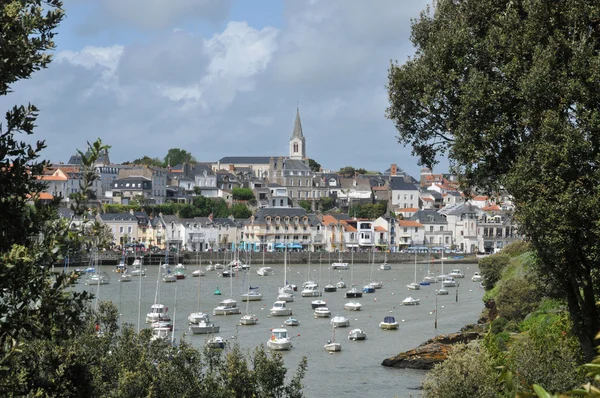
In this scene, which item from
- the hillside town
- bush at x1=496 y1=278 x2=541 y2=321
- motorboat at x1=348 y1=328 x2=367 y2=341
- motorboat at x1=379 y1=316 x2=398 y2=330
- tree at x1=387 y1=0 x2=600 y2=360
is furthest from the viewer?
the hillside town

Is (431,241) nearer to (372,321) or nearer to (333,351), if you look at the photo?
(372,321)

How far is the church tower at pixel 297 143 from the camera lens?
173m

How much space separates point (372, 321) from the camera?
50125 millimetres

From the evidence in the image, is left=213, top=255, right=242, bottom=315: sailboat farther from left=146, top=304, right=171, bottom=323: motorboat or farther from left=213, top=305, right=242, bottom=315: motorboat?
left=146, top=304, right=171, bottom=323: motorboat

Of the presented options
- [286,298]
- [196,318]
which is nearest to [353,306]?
[286,298]

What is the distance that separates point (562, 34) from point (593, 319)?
389cm

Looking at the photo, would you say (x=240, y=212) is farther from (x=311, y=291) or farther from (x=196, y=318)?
(x=196, y=318)

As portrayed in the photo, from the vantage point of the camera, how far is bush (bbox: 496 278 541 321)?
33.6 m

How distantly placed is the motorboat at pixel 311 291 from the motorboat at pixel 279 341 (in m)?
23.3

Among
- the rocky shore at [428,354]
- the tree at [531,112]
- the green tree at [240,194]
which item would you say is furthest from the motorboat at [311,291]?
the green tree at [240,194]

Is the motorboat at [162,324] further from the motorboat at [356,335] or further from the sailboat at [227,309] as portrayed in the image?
the motorboat at [356,335]

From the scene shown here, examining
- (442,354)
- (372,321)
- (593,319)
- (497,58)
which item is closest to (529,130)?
(497,58)

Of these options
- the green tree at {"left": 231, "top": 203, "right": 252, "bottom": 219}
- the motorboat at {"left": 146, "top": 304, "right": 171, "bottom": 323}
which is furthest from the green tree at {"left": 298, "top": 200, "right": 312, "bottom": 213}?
the motorboat at {"left": 146, "top": 304, "right": 171, "bottom": 323}

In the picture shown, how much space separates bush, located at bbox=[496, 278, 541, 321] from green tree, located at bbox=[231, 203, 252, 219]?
93.9m
